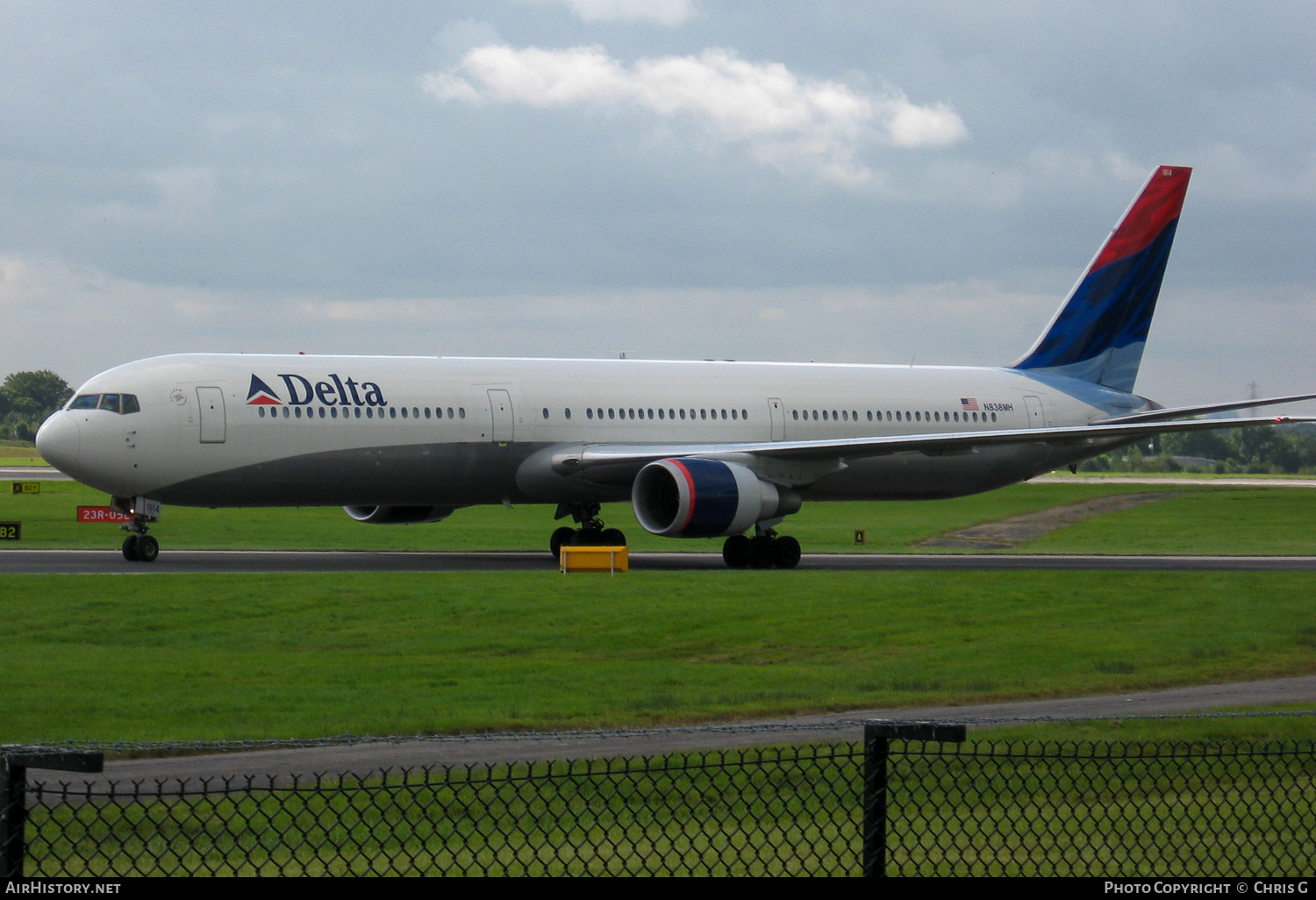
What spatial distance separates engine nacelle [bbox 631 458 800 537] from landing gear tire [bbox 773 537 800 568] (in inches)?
26.1

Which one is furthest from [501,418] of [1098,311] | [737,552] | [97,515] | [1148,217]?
[1148,217]

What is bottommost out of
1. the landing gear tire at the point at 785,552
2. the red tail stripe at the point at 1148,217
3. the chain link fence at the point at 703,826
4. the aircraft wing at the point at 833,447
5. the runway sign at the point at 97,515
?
the chain link fence at the point at 703,826

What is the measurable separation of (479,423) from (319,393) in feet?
11.3

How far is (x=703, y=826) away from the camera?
29.4 ft

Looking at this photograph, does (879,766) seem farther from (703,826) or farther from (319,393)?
(319,393)

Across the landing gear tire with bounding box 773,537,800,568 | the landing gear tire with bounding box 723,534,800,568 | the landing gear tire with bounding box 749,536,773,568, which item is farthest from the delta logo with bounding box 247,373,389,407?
the landing gear tire with bounding box 773,537,800,568

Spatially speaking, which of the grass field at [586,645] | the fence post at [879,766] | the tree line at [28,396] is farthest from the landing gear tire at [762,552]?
the tree line at [28,396]

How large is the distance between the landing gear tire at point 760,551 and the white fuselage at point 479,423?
1.92m

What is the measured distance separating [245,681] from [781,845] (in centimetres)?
877

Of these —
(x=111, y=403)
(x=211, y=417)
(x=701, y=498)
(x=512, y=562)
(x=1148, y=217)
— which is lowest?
(x=512, y=562)

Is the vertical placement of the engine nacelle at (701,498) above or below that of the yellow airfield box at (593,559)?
above

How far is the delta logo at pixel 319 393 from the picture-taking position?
96.0 feet

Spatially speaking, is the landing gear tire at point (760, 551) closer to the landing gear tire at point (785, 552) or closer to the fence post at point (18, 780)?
the landing gear tire at point (785, 552)

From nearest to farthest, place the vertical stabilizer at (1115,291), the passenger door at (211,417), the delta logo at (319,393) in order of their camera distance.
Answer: the passenger door at (211,417) < the delta logo at (319,393) < the vertical stabilizer at (1115,291)
